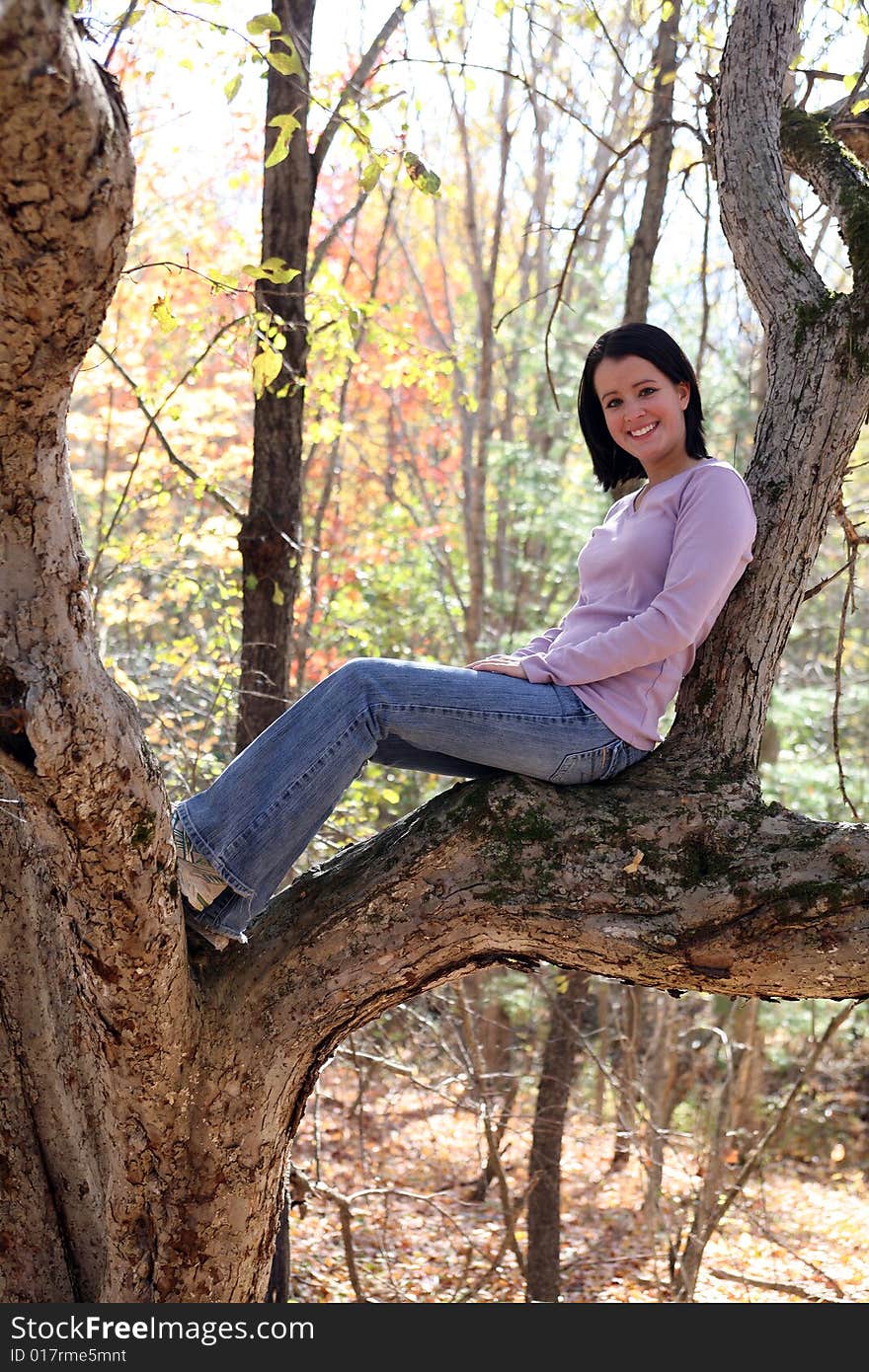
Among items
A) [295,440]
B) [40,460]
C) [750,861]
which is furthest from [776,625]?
[295,440]

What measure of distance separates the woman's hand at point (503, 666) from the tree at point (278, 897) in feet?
0.97

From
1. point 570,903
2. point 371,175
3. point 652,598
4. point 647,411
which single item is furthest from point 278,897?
point 371,175

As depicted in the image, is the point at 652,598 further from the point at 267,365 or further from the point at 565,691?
the point at 267,365

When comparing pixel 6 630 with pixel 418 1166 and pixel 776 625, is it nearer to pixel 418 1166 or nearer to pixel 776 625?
pixel 776 625

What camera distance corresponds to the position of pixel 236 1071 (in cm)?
259

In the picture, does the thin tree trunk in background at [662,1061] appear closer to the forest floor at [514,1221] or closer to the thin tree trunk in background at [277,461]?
the forest floor at [514,1221]

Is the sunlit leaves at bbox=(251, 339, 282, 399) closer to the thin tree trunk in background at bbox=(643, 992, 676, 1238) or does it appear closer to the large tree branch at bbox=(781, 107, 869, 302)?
the large tree branch at bbox=(781, 107, 869, 302)

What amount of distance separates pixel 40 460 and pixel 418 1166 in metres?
7.40

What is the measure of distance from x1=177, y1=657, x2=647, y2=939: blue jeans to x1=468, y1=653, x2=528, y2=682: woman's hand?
0.17ft

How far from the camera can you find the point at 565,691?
2.78 meters

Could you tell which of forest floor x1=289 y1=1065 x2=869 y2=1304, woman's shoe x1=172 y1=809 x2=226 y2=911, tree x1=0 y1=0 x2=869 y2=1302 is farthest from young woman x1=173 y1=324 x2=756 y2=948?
forest floor x1=289 y1=1065 x2=869 y2=1304

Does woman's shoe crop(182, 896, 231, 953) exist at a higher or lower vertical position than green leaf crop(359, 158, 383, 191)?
lower

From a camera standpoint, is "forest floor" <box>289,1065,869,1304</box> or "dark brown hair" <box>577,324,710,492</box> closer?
"dark brown hair" <box>577,324,710,492</box>

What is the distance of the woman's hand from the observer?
9.29ft
